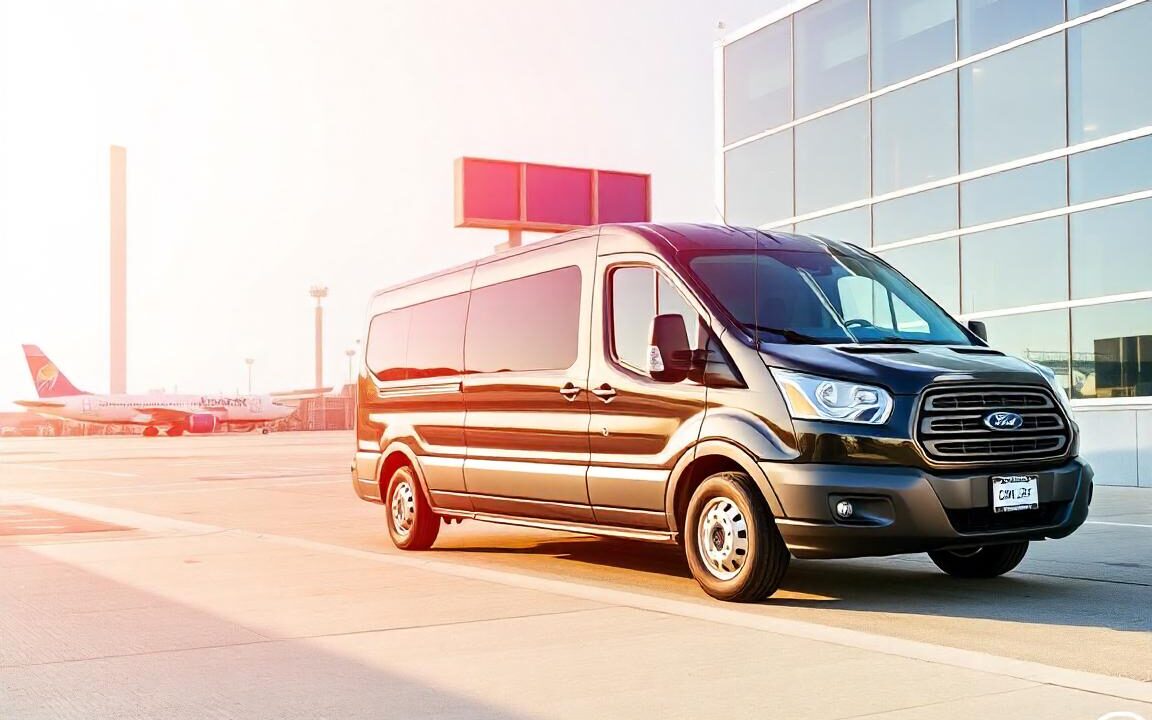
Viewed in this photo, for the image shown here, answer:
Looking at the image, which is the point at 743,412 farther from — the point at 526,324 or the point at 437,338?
the point at 437,338

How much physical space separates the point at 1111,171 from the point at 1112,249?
117 centimetres

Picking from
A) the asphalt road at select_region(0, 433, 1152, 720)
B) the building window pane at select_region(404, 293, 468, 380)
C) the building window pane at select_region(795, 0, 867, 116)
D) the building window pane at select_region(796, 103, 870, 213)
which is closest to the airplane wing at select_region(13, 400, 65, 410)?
the asphalt road at select_region(0, 433, 1152, 720)

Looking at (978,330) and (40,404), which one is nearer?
(978,330)

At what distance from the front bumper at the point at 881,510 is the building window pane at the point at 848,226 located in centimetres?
1594

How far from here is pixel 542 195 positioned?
33.6 metres

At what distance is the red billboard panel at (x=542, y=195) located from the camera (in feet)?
107

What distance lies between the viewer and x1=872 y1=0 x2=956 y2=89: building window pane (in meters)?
21.8

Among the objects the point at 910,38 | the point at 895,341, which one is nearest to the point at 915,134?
the point at 910,38

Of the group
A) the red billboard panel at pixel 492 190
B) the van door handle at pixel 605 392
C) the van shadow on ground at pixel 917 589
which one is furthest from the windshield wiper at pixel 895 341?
the red billboard panel at pixel 492 190

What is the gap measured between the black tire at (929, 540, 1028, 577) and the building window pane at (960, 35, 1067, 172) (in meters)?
12.7

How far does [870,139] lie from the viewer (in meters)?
23.2

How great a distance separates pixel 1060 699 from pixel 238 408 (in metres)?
90.3

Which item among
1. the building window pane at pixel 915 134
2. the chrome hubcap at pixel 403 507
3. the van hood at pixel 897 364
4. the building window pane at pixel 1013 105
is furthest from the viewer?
the building window pane at pixel 915 134

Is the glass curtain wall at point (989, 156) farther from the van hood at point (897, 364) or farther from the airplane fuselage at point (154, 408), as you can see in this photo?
the airplane fuselage at point (154, 408)
